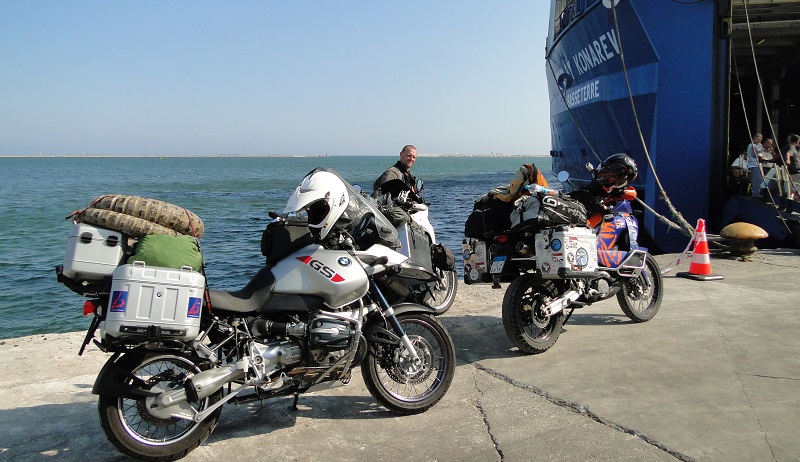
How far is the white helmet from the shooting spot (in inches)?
146

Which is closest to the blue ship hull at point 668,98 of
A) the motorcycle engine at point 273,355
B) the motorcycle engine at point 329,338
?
the motorcycle engine at point 329,338

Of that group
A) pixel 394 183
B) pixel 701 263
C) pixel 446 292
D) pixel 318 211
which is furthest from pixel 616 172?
pixel 318 211

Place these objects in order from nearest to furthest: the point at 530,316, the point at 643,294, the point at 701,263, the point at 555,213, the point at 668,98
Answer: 1. the point at 555,213
2. the point at 530,316
3. the point at 643,294
4. the point at 701,263
5. the point at 668,98

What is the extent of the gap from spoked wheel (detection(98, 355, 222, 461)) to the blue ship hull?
10.7 meters

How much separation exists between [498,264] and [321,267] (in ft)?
7.04

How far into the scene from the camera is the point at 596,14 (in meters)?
14.8

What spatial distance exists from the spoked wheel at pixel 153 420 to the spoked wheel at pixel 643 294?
417 centimetres

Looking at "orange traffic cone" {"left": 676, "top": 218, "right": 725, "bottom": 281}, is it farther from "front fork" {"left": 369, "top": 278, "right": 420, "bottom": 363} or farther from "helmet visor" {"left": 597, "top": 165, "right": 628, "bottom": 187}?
"front fork" {"left": 369, "top": 278, "right": 420, "bottom": 363}

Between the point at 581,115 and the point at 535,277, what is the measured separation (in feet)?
40.8

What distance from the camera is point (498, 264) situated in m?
5.47

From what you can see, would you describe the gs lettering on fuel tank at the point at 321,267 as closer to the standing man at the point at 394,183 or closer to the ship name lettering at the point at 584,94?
the standing man at the point at 394,183

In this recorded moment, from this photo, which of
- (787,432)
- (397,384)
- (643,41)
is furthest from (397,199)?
(643,41)

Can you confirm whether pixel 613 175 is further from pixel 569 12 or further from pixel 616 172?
pixel 569 12

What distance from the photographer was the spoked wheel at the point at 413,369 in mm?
4031
